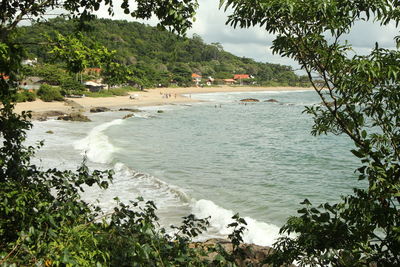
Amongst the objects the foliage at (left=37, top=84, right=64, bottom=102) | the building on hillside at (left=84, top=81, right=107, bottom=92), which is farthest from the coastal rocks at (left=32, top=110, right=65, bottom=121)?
the building on hillside at (left=84, top=81, right=107, bottom=92)

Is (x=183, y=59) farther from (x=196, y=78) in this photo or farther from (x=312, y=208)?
(x=312, y=208)

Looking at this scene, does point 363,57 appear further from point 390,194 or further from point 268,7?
point 390,194

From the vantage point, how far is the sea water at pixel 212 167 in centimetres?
1154

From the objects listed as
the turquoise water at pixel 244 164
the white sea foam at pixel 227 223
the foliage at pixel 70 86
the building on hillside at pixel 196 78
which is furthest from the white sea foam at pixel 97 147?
the building on hillside at pixel 196 78

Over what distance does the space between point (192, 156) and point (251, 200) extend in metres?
8.14

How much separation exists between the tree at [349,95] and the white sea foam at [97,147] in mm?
15846

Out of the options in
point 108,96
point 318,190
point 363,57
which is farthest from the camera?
point 108,96

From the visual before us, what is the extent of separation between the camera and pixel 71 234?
2.85 m

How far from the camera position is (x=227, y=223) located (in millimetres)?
10266

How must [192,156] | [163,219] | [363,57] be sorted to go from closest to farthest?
1. [363,57]
2. [163,219]
3. [192,156]

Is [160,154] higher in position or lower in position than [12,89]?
lower

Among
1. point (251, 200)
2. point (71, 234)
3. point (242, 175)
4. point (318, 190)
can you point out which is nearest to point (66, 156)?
point (242, 175)

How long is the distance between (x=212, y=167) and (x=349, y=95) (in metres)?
14.8

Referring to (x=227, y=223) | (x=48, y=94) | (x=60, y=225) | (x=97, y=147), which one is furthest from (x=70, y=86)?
(x=60, y=225)
